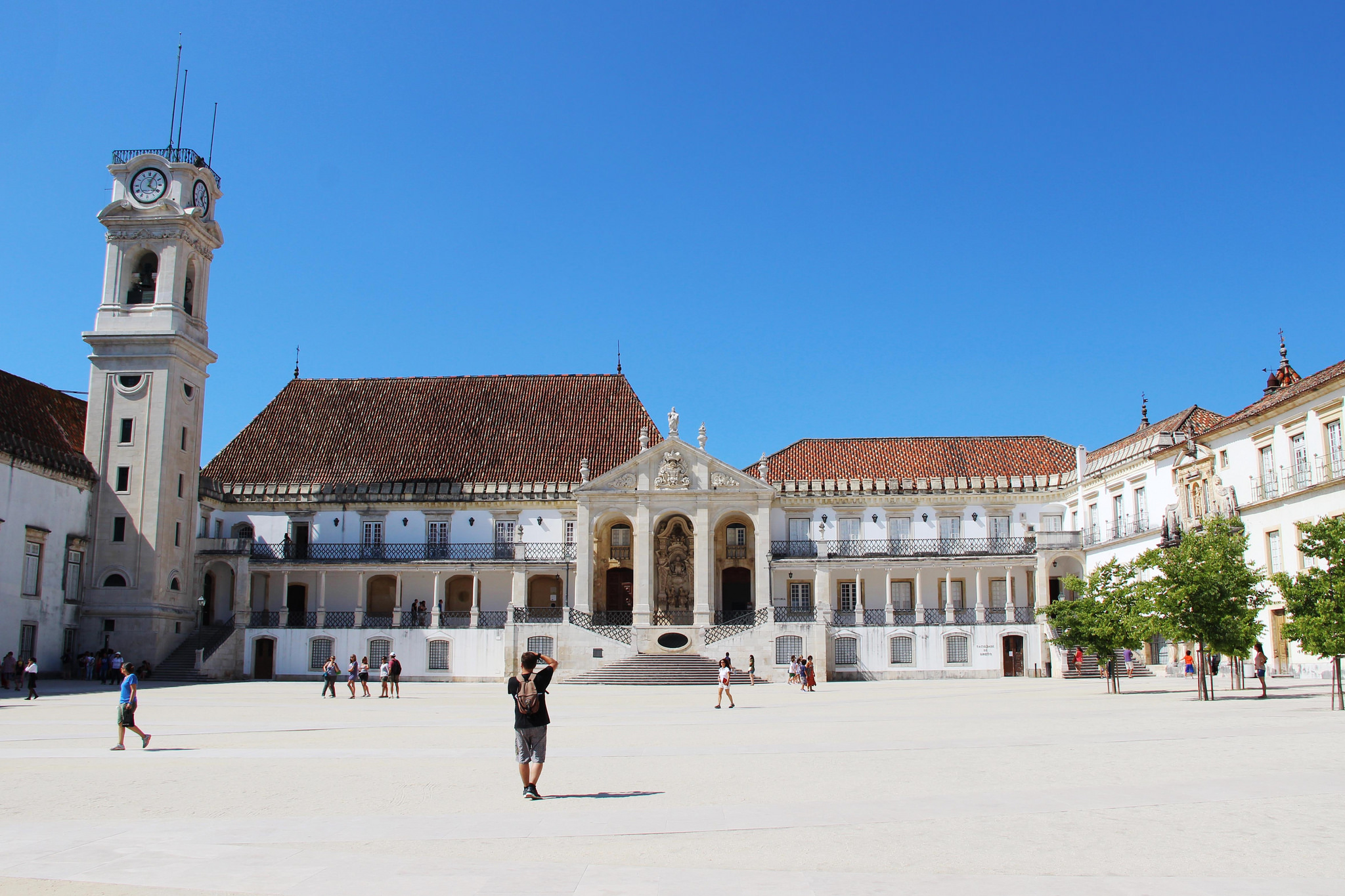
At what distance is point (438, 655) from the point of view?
1763 inches

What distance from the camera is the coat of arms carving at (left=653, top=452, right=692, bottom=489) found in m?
47.0

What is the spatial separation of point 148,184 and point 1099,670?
137 feet

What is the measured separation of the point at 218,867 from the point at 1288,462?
3437 centimetres

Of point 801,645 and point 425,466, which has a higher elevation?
point 425,466

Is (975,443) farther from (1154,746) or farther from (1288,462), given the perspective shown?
(1154,746)

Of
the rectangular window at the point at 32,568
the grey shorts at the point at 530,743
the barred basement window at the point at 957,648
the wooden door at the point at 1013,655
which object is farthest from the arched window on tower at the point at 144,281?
the grey shorts at the point at 530,743

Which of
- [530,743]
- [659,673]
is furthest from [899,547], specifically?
[530,743]

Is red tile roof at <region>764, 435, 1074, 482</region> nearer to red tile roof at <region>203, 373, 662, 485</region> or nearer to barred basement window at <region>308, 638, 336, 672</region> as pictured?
red tile roof at <region>203, 373, 662, 485</region>

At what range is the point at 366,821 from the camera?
972 centimetres

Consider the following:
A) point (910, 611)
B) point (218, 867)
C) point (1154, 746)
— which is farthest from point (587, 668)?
point (218, 867)

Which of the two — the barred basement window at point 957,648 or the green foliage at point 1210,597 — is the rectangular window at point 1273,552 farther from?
the barred basement window at point 957,648

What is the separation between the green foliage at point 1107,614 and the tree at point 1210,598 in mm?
1130

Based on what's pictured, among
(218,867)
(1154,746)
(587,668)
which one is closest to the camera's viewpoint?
(218,867)

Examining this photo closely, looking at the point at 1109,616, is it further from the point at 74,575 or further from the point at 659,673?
the point at 74,575
